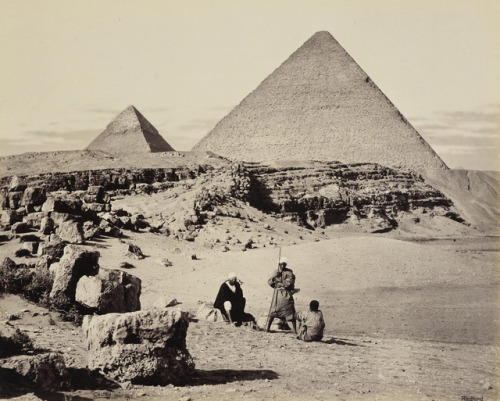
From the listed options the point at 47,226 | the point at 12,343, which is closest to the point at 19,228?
the point at 47,226

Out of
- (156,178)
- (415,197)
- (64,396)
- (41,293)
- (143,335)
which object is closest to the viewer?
(64,396)

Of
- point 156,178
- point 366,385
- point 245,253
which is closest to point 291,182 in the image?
point 156,178

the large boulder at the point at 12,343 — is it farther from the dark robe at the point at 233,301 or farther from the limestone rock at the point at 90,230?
the limestone rock at the point at 90,230

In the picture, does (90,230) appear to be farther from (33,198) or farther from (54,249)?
(54,249)

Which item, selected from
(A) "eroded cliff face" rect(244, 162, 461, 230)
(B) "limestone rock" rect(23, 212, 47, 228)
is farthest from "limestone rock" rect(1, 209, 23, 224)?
(A) "eroded cliff face" rect(244, 162, 461, 230)

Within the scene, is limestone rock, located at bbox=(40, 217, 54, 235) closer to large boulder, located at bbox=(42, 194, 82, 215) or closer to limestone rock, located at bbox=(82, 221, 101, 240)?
limestone rock, located at bbox=(82, 221, 101, 240)

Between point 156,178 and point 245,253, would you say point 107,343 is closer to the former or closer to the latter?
point 245,253
